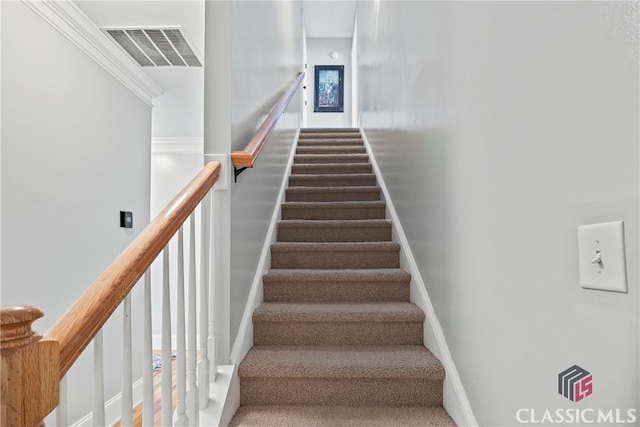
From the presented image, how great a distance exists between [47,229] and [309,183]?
198 centimetres

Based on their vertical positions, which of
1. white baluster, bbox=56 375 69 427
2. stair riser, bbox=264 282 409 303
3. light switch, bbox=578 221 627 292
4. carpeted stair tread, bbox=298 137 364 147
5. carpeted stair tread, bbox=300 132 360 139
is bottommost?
stair riser, bbox=264 282 409 303

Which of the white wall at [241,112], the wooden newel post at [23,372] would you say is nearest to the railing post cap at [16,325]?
the wooden newel post at [23,372]

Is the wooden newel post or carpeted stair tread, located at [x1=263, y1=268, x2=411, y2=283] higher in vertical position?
the wooden newel post

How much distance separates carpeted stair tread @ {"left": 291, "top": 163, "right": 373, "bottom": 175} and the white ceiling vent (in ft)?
4.05

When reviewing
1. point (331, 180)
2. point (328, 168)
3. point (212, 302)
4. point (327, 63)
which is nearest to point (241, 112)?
point (212, 302)

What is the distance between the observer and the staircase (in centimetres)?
161

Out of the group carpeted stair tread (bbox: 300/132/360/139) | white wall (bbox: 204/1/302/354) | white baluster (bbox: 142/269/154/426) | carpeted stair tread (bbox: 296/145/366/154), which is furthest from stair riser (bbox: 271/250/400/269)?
carpeted stair tread (bbox: 300/132/360/139)

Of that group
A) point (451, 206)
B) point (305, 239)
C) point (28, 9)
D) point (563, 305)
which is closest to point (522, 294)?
point (563, 305)

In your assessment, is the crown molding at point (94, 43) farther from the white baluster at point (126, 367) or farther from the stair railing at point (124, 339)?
the white baluster at point (126, 367)

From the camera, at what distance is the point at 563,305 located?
868 millimetres

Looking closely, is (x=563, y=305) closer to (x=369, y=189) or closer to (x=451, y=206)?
(x=451, y=206)

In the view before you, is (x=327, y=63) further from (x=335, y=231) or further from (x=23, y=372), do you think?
(x=23, y=372)

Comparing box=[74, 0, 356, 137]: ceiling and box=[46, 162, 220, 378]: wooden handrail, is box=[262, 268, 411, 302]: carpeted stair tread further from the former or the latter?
box=[74, 0, 356, 137]: ceiling

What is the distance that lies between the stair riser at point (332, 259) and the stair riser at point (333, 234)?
296 mm
